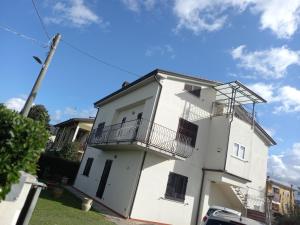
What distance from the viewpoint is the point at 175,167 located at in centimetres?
1566

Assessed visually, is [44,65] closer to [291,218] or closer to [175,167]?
[175,167]

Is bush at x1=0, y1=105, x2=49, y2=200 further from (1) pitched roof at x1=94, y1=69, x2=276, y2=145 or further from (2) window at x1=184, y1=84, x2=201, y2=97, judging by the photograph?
(2) window at x1=184, y1=84, x2=201, y2=97

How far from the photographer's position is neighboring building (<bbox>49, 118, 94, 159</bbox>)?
30869 mm

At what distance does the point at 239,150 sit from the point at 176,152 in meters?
4.80

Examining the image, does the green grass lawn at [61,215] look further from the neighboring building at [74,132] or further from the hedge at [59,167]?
the neighboring building at [74,132]

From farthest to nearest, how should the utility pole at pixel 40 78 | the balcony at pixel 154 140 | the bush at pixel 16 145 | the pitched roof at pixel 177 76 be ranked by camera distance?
the pitched roof at pixel 177 76
the balcony at pixel 154 140
the utility pole at pixel 40 78
the bush at pixel 16 145

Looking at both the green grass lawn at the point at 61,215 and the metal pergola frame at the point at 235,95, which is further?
the metal pergola frame at the point at 235,95

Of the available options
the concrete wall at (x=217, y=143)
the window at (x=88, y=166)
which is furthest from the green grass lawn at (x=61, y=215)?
the concrete wall at (x=217, y=143)

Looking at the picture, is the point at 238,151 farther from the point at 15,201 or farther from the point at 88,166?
the point at 15,201

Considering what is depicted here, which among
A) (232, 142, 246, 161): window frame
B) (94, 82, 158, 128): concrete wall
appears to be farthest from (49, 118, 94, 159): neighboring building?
(232, 142, 246, 161): window frame

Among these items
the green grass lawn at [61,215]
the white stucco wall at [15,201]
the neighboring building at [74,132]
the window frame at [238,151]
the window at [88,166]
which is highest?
the neighboring building at [74,132]

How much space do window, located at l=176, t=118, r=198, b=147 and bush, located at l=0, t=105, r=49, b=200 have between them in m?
11.8

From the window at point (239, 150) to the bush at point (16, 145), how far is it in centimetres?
1415

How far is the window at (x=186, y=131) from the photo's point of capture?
16.3 meters
